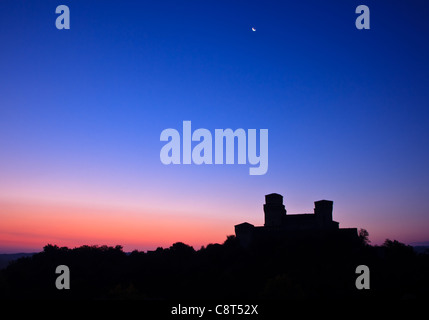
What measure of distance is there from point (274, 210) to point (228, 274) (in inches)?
540

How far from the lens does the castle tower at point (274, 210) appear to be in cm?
6006

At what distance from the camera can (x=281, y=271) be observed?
51.4m

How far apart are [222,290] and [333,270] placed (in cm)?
1412

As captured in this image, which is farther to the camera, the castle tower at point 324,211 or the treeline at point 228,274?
the castle tower at point 324,211

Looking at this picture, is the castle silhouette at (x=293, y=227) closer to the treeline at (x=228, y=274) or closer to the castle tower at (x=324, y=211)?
the castle tower at (x=324, y=211)

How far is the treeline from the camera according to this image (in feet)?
149

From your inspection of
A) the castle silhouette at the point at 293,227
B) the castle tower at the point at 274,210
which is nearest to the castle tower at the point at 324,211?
the castle silhouette at the point at 293,227

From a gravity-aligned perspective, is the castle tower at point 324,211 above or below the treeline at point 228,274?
above

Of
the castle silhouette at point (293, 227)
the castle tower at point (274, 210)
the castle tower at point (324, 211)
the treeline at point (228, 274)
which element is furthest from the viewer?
the castle tower at point (274, 210)

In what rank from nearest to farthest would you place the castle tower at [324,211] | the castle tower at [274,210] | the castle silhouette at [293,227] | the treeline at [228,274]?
the treeline at [228,274] → the castle silhouette at [293,227] → the castle tower at [324,211] → the castle tower at [274,210]

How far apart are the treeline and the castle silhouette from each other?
164 centimetres

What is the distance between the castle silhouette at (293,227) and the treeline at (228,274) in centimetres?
164

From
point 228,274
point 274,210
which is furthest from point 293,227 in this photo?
point 228,274
